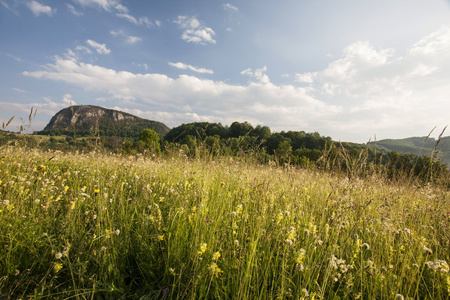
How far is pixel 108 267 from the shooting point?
1.74 metres

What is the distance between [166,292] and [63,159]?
6.58 meters

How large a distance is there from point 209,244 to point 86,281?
3.39 ft

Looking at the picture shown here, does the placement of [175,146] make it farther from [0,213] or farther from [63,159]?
[0,213]

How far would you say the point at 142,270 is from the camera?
194cm

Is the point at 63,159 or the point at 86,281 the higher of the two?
the point at 63,159

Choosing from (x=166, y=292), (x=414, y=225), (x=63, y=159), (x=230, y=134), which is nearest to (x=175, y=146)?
(x=63, y=159)

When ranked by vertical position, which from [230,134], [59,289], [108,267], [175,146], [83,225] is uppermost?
[230,134]

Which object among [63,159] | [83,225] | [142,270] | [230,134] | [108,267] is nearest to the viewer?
[108,267]

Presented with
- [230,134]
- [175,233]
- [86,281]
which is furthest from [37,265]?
[230,134]

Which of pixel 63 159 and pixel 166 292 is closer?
pixel 166 292

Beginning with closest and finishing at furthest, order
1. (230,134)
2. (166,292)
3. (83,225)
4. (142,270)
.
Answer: (166,292) < (142,270) < (83,225) < (230,134)

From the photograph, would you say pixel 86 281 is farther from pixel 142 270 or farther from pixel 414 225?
pixel 414 225

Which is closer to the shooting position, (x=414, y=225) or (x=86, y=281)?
(x=86, y=281)

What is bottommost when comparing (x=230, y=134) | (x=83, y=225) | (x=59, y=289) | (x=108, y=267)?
(x=59, y=289)
